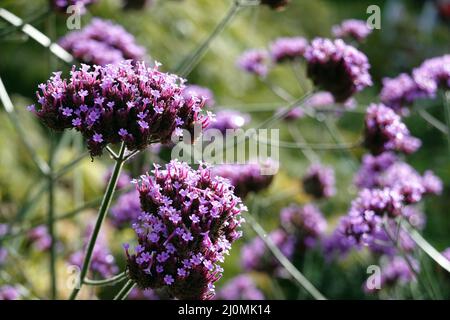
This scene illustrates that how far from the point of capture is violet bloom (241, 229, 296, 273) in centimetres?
440

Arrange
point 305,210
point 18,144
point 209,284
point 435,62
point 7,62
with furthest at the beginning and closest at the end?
point 7,62, point 18,144, point 305,210, point 435,62, point 209,284

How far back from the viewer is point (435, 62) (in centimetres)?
345

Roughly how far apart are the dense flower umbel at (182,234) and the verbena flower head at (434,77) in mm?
1842

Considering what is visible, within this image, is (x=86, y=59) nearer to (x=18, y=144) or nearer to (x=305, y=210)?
(x=305, y=210)

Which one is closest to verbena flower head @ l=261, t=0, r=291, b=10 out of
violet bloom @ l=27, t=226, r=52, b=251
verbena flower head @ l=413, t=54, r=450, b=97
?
verbena flower head @ l=413, t=54, r=450, b=97

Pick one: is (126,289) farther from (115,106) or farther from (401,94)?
(401,94)

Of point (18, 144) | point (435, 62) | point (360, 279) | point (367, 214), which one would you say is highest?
point (18, 144)

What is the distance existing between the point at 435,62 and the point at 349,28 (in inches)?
30.5

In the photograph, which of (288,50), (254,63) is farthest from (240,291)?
(288,50)

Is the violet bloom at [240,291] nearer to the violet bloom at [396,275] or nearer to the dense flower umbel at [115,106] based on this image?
the violet bloom at [396,275]

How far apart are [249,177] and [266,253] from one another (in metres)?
1.22

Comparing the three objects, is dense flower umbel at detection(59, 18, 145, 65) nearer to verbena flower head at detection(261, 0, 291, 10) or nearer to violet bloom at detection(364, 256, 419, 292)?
verbena flower head at detection(261, 0, 291, 10)

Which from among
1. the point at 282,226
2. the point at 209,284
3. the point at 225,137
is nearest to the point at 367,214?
the point at 209,284

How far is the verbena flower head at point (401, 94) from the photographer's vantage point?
351 cm
